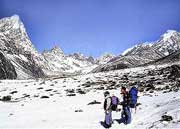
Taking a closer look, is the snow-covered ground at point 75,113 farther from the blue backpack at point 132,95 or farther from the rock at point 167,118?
the blue backpack at point 132,95

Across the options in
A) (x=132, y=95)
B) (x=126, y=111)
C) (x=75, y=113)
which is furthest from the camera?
(x=75, y=113)

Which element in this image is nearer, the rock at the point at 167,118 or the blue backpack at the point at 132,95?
the rock at the point at 167,118

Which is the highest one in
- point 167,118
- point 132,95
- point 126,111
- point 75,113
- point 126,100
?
point 132,95

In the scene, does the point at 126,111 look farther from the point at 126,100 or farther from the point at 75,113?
the point at 75,113

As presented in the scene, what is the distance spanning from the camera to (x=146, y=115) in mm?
25094

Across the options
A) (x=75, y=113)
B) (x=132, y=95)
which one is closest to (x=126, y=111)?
(x=132, y=95)

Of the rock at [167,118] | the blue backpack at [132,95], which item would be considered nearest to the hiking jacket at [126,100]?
the blue backpack at [132,95]

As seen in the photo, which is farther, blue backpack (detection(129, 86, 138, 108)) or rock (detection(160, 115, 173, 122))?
blue backpack (detection(129, 86, 138, 108))

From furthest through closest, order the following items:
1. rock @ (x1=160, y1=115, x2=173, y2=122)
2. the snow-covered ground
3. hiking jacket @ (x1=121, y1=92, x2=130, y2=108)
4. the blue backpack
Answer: the blue backpack → hiking jacket @ (x1=121, y1=92, x2=130, y2=108) → the snow-covered ground → rock @ (x1=160, y1=115, x2=173, y2=122)

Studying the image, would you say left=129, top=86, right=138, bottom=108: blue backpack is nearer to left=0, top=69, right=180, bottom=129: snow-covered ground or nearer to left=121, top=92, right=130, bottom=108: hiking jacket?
left=121, top=92, right=130, bottom=108: hiking jacket

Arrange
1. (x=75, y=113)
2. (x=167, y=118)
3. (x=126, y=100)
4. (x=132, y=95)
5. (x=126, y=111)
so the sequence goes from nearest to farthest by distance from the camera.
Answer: (x=167, y=118), (x=126, y=111), (x=126, y=100), (x=132, y=95), (x=75, y=113)

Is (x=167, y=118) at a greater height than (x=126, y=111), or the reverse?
(x=126, y=111)

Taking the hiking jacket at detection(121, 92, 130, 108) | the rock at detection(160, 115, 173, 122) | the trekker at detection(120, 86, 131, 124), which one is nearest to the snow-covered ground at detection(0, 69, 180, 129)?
the rock at detection(160, 115, 173, 122)

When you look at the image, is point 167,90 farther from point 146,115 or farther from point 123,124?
point 123,124
